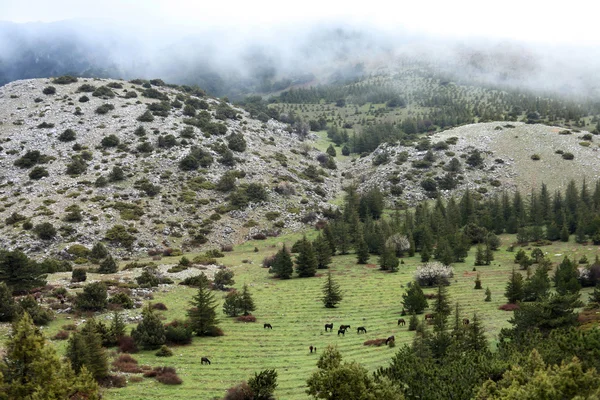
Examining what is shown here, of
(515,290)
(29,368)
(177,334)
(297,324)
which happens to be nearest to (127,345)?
(177,334)

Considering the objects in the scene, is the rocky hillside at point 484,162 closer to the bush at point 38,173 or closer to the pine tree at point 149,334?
the bush at point 38,173

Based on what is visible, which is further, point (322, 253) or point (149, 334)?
point (322, 253)

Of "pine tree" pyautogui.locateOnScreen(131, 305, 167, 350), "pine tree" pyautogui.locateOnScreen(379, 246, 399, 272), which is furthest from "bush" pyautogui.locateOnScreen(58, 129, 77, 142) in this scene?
"pine tree" pyautogui.locateOnScreen(131, 305, 167, 350)

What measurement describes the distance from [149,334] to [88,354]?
9.78 meters

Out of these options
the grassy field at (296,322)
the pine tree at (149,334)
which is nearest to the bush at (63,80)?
the grassy field at (296,322)

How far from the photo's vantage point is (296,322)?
4922cm

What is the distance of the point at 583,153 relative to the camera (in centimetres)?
12938

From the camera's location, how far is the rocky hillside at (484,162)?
123 m

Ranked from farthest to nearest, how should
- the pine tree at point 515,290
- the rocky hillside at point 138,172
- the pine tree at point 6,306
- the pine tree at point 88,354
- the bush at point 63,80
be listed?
the bush at point 63,80 → the rocky hillside at point 138,172 → the pine tree at point 515,290 → the pine tree at point 6,306 → the pine tree at point 88,354

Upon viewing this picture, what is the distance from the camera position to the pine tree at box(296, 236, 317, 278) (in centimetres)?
7000

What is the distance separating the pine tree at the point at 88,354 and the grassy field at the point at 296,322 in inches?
76.6

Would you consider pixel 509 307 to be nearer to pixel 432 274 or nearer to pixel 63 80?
pixel 432 274

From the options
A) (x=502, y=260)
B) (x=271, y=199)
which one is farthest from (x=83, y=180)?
(x=502, y=260)

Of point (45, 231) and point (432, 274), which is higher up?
A: point (45, 231)
